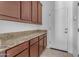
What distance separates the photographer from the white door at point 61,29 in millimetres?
5344

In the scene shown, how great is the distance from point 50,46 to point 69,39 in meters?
1.31

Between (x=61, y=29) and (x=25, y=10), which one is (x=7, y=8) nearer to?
(x=25, y=10)

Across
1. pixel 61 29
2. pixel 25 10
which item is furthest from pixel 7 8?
pixel 61 29

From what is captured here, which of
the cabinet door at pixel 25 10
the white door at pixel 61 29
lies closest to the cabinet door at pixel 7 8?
the cabinet door at pixel 25 10

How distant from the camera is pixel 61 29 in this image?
18.2 feet

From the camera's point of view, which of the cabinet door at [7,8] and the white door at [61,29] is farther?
the white door at [61,29]

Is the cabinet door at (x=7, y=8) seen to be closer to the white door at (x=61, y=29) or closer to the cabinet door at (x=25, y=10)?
the cabinet door at (x=25, y=10)

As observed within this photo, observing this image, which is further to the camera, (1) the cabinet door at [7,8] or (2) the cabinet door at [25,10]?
(2) the cabinet door at [25,10]

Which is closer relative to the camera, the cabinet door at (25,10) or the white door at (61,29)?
the cabinet door at (25,10)

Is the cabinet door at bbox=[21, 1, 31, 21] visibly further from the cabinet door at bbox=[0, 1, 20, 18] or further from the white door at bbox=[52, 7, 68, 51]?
the white door at bbox=[52, 7, 68, 51]

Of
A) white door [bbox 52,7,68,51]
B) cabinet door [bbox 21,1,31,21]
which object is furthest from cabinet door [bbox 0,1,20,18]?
white door [bbox 52,7,68,51]

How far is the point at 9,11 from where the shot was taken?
2.28 metres

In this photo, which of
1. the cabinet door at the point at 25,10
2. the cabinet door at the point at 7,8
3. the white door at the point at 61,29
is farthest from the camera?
the white door at the point at 61,29

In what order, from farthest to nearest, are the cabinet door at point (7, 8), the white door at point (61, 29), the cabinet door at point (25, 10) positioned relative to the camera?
the white door at point (61, 29)
the cabinet door at point (25, 10)
the cabinet door at point (7, 8)
